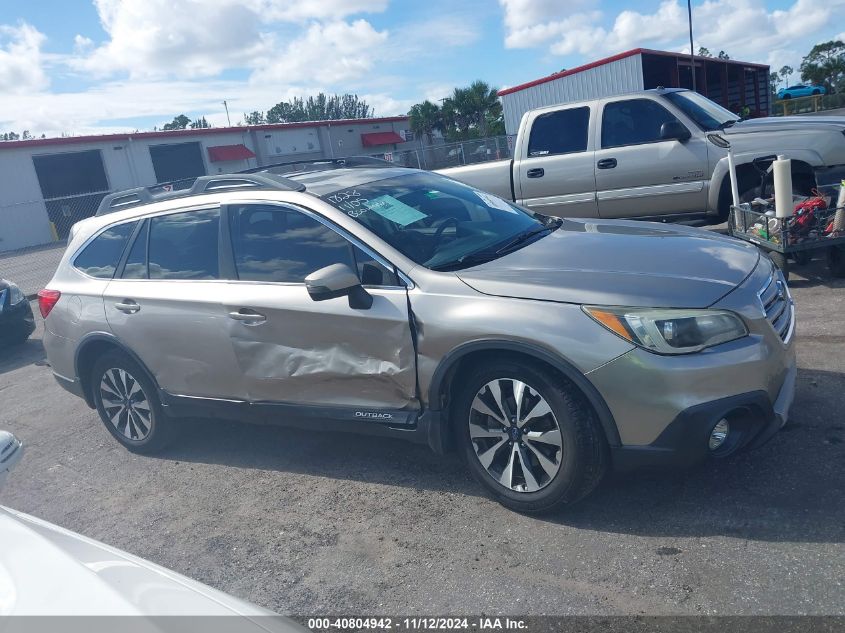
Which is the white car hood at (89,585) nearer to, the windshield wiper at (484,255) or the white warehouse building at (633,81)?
the windshield wiper at (484,255)

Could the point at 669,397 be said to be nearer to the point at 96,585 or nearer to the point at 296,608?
the point at 296,608

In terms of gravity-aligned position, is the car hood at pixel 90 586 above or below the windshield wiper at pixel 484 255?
below

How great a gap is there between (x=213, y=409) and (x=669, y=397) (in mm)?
2901

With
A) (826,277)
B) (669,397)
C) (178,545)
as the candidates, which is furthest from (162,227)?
(826,277)

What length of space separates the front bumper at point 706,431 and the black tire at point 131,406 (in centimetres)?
327

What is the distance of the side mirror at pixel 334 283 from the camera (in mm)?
3834

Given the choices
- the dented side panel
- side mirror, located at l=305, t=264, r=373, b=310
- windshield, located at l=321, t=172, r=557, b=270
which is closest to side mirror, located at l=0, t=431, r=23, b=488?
side mirror, located at l=305, t=264, r=373, b=310

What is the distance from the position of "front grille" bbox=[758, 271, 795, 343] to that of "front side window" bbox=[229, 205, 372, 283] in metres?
1.98

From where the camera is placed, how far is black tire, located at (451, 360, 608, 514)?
345cm

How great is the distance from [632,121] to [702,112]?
0.78m

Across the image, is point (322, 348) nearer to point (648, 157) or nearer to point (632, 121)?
point (648, 157)

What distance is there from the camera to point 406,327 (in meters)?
3.88

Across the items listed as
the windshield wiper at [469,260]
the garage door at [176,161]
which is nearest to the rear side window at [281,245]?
the windshield wiper at [469,260]

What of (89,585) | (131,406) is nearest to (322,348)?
(131,406)
